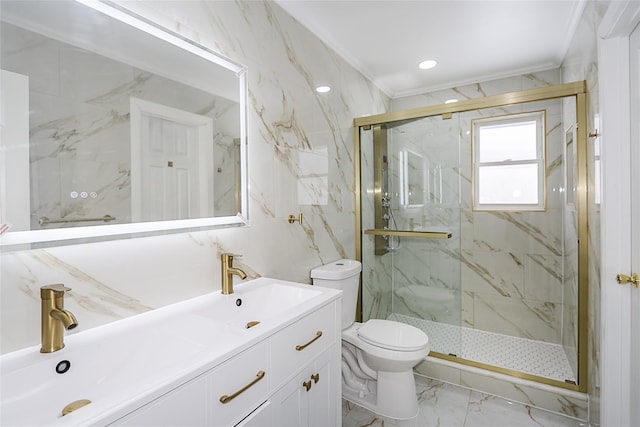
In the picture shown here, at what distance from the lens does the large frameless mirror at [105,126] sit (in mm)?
930

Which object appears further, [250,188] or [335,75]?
[335,75]

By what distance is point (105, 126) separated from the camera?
1.11 m

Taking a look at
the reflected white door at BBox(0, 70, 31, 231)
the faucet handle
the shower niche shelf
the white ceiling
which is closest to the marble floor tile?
the shower niche shelf

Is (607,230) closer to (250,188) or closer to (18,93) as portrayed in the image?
(250,188)

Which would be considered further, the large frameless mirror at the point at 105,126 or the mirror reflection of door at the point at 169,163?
the mirror reflection of door at the point at 169,163

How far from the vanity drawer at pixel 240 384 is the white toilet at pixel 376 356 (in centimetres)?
106

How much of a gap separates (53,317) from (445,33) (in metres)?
2.70

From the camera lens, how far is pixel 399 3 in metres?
2.00

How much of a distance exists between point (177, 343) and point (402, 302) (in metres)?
2.18

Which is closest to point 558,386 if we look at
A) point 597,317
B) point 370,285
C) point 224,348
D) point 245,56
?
point 597,317

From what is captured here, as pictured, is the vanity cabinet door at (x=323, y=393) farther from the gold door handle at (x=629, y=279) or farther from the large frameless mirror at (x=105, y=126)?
the gold door handle at (x=629, y=279)

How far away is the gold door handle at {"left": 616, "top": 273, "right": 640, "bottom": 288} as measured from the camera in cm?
146

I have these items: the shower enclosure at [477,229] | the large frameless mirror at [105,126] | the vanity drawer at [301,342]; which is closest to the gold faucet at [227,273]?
the large frameless mirror at [105,126]

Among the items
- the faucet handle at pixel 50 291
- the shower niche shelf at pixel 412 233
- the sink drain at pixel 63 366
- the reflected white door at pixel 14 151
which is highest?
the reflected white door at pixel 14 151
